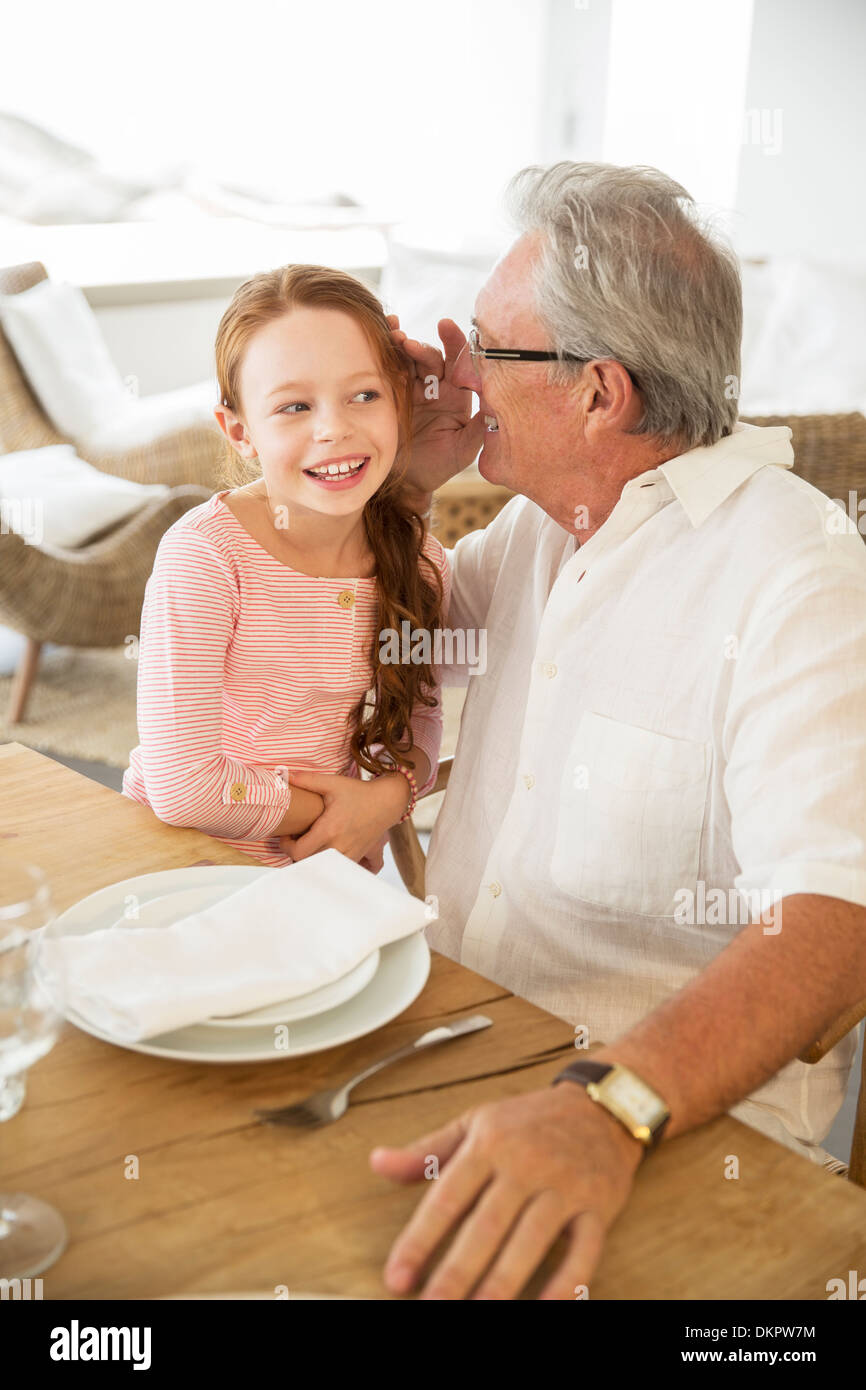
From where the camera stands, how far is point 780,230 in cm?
580

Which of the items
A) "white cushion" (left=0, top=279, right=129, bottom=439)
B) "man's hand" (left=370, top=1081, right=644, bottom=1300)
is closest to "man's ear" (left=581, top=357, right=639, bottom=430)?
"man's hand" (left=370, top=1081, right=644, bottom=1300)

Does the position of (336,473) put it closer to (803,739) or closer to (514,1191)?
(803,739)

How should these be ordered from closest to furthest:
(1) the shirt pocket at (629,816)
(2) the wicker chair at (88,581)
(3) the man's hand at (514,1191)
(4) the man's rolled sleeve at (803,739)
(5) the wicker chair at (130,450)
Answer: (3) the man's hand at (514,1191) → (4) the man's rolled sleeve at (803,739) → (1) the shirt pocket at (629,816) → (2) the wicker chair at (88,581) → (5) the wicker chair at (130,450)

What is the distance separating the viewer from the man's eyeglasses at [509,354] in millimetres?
1491

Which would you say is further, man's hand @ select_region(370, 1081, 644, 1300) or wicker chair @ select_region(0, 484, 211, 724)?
wicker chair @ select_region(0, 484, 211, 724)

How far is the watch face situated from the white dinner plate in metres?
0.21

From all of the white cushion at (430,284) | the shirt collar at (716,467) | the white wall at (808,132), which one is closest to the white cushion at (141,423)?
the white cushion at (430,284)

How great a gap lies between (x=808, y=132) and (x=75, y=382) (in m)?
3.37

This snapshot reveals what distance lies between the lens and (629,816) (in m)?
1.40

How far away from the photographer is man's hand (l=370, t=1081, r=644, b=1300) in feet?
2.38

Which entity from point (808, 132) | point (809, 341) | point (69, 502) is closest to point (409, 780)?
point (69, 502)

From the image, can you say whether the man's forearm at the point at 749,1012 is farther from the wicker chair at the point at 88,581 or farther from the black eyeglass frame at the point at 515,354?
the wicker chair at the point at 88,581

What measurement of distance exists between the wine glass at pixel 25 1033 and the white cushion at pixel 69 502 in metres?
2.92

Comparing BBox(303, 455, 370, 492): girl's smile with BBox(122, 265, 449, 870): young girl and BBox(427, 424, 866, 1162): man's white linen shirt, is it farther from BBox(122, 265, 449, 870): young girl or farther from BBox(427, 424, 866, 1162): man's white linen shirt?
BBox(427, 424, 866, 1162): man's white linen shirt
